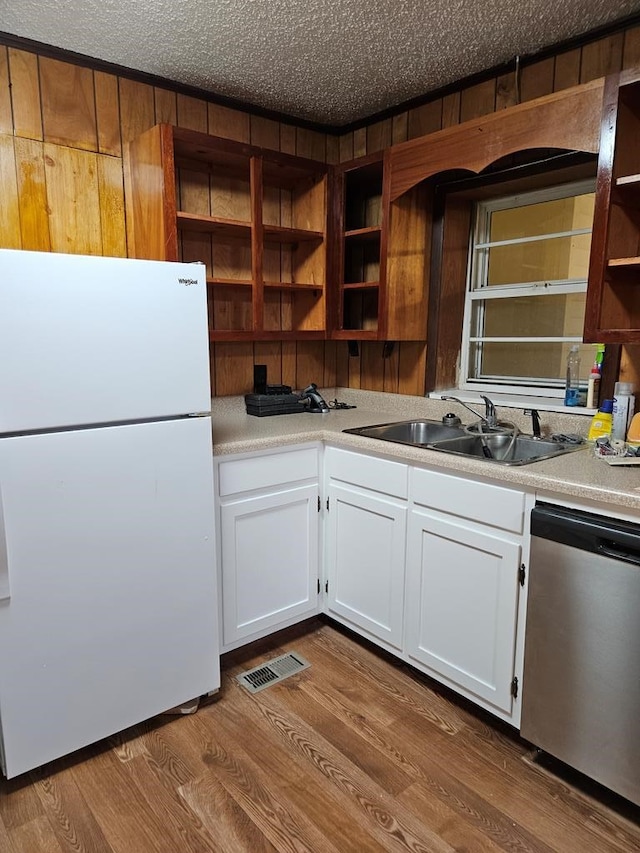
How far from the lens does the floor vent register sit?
81.2 inches

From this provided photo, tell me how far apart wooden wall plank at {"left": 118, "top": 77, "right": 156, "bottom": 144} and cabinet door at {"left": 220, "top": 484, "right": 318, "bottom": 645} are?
5.11 feet

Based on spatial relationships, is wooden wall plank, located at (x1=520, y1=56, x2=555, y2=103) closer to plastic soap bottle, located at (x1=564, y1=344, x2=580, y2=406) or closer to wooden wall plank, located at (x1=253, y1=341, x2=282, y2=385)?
plastic soap bottle, located at (x1=564, y1=344, x2=580, y2=406)

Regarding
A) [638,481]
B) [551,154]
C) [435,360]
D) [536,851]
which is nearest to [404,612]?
[536,851]

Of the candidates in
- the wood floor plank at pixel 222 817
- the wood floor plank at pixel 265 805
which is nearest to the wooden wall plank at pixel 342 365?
the wood floor plank at pixel 265 805

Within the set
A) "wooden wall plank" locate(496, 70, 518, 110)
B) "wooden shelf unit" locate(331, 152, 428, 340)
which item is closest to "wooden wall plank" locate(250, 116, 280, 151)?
"wooden shelf unit" locate(331, 152, 428, 340)

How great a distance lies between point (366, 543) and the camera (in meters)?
2.17

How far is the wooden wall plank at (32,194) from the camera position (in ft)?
6.61

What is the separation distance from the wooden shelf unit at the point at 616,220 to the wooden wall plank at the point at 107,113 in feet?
5.77

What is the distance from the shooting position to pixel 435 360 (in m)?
2.58

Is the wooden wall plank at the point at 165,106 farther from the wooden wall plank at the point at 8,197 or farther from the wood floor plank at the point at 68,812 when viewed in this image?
the wood floor plank at the point at 68,812

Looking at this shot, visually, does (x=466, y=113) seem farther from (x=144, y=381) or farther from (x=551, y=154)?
(x=144, y=381)

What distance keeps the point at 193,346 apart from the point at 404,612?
1.21 m

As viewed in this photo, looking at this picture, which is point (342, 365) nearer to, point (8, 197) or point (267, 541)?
point (267, 541)

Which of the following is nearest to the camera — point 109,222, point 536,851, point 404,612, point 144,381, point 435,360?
point 536,851
